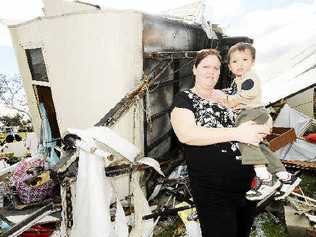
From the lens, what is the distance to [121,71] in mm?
4895

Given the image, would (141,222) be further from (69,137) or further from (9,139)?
(9,139)

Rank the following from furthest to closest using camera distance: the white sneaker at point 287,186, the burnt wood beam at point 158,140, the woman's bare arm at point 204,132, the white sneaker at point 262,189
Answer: the burnt wood beam at point 158,140 → the white sneaker at point 287,186 → the white sneaker at point 262,189 → the woman's bare arm at point 204,132

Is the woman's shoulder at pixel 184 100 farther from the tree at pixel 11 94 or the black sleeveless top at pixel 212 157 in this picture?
the tree at pixel 11 94

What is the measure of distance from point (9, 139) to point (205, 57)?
44.0 feet

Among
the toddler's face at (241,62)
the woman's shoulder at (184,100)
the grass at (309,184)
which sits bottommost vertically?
the grass at (309,184)

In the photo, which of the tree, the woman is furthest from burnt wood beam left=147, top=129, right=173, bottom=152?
the tree

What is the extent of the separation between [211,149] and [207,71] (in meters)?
0.52

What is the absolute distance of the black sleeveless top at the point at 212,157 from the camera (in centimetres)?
204

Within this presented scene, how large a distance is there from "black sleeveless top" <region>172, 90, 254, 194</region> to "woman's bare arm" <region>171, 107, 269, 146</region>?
0.07 meters

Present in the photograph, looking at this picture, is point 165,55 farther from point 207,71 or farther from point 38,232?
point 207,71

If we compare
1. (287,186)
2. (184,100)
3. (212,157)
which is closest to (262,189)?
(287,186)

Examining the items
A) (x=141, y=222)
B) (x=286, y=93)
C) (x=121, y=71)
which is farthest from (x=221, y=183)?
(x=286, y=93)

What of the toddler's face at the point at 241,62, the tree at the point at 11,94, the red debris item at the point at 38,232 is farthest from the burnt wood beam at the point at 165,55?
the tree at the point at 11,94

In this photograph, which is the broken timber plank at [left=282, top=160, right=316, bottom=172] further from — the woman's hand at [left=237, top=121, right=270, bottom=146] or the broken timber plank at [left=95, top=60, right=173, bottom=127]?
the woman's hand at [left=237, top=121, right=270, bottom=146]
